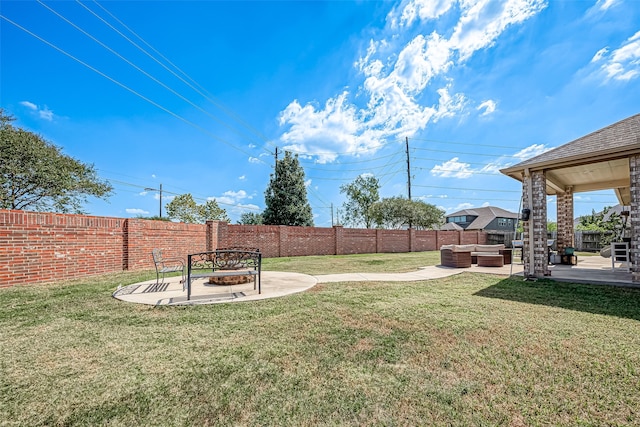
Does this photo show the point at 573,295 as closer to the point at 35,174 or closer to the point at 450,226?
the point at 35,174

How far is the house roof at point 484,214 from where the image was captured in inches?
1695

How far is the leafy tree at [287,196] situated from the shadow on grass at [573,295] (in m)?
16.8

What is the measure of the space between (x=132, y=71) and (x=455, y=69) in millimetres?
15533

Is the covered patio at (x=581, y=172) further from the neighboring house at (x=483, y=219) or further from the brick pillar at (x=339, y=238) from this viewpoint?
the neighboring house at (x=483, y=219)

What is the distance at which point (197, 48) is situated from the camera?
43.7 feet

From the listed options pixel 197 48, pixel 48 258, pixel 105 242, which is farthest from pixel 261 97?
pixel 48 258

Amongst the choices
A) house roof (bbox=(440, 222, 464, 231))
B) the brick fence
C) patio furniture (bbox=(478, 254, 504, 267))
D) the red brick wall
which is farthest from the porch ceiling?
house roof (bbox=(440, 222, 464, 231))

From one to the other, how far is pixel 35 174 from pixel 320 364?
773 inches

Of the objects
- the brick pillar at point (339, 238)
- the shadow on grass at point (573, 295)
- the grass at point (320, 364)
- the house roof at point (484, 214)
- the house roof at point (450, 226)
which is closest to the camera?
the grass at point (320, 364)

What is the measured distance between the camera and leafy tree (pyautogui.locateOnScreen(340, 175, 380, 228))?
33.6 meters

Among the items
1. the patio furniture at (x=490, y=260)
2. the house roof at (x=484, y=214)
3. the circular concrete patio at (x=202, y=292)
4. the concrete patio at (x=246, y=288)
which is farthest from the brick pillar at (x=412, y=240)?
the house roof at (x=484, y=214)

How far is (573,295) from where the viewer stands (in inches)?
214

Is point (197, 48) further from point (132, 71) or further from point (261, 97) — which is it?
point (261, 97)

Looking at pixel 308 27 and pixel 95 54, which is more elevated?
pixel 308 27
